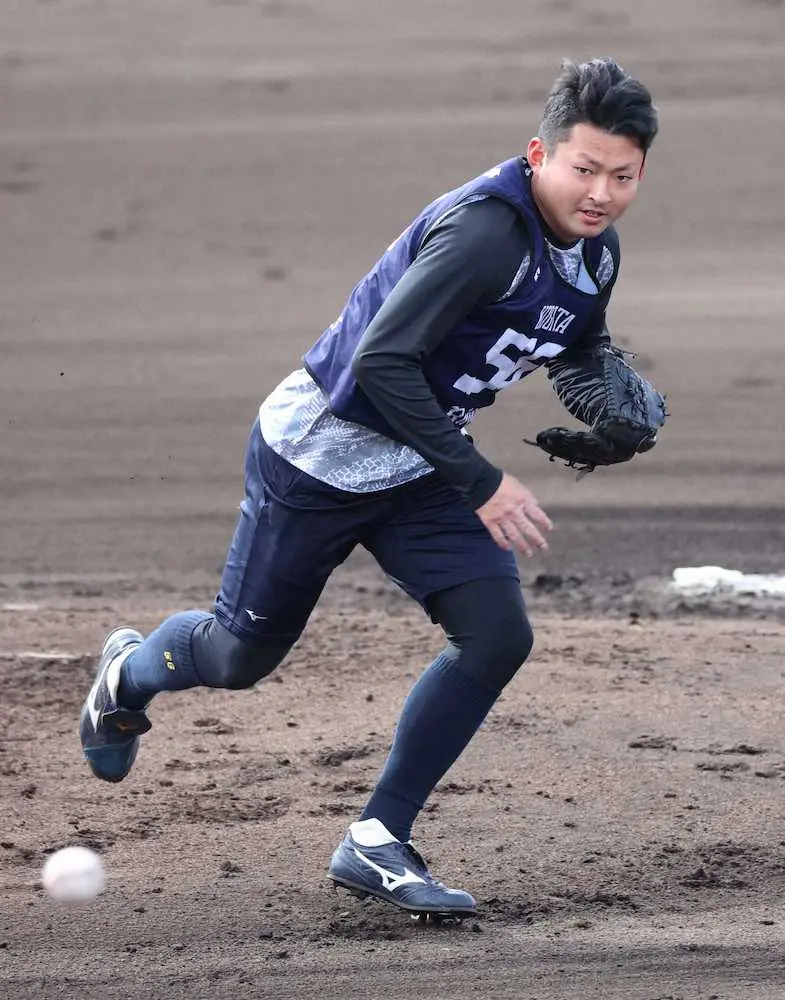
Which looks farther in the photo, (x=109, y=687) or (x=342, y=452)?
(x=109, y=687)

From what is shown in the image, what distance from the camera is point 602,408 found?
136 inches

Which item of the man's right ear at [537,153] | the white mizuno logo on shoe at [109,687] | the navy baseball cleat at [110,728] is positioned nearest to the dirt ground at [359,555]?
the navy baseball cleat at [110,728]

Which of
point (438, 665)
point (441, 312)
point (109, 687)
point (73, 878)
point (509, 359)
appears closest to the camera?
point (441, 312)

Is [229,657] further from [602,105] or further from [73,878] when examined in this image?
[602,105]

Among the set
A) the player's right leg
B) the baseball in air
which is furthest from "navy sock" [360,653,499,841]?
the baseball in air

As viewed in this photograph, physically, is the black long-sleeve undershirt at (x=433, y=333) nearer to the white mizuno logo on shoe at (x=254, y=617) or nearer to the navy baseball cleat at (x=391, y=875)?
the white mizuno logo on shoe at (x=254, y=617)

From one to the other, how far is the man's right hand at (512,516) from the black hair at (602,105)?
2.23ft

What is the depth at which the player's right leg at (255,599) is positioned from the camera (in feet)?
11.2

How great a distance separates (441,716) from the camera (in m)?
3.38

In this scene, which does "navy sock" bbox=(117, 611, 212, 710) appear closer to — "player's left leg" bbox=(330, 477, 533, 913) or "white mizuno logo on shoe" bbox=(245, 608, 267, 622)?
"white mizuno logo on shoe" bbox=(245, 608, 267, 622)

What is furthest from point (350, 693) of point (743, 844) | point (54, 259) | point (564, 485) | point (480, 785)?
point (54, 259)

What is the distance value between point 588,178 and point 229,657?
4.16 feet

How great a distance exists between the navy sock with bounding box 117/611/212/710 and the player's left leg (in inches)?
19.7

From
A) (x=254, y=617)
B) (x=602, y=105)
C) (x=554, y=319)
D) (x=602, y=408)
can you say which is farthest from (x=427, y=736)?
(x=602, y=105)
